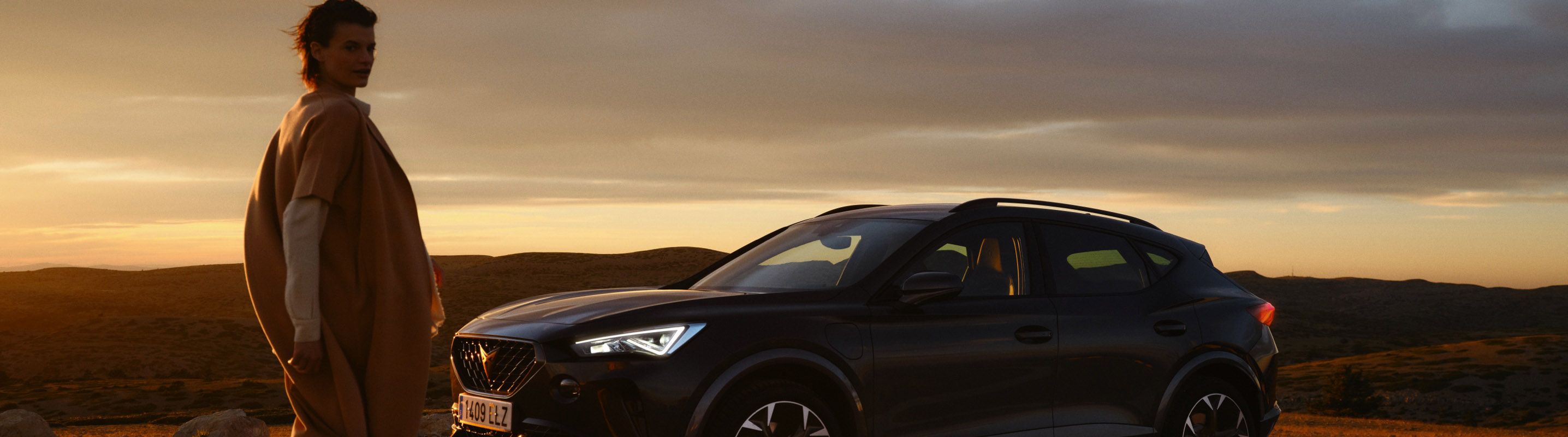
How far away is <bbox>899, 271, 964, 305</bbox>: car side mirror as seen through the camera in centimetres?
598

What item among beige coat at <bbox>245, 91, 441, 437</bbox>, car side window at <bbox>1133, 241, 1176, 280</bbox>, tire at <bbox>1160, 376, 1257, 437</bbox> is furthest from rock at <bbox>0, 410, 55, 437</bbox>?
tire at <bbox>1160, 376, 1257, 437</bbox>

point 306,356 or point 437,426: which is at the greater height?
point 306,356

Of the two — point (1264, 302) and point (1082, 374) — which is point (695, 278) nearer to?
point (1082, 374)

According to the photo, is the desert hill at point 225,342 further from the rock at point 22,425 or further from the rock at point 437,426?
the rock at point 437,426

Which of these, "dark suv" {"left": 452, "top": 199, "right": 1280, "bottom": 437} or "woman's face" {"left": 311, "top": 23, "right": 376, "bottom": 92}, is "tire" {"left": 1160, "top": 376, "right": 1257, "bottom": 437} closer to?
"dark suv" {"left": 452, "top": 199, "right": 1280, "bottom": 437}

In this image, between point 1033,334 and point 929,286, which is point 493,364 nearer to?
point 929,286

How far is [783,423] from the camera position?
573cm

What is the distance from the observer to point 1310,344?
12069cm

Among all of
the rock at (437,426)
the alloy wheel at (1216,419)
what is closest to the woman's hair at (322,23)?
the alloy wheel at (1216,419)

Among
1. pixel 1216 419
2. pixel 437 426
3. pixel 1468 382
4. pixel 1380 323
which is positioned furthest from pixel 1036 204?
pixel 1380 323

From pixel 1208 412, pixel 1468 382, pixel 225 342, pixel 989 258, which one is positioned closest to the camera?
pixel 989 258

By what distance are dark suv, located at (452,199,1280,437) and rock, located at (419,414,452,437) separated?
5926mm

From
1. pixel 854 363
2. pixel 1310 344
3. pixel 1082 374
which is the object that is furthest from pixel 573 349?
pixel 1310 344

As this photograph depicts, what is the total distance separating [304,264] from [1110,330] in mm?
4635
